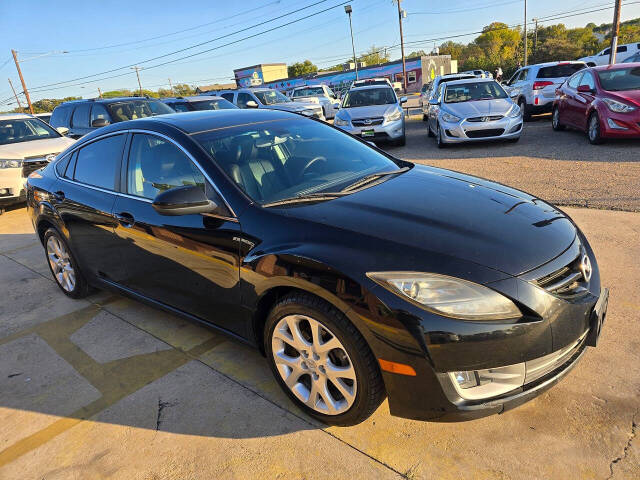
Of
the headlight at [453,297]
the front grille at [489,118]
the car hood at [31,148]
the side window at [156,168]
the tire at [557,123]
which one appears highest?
the side window at [156,168]

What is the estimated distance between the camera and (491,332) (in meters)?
1.93

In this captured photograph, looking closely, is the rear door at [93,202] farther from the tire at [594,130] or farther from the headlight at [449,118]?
the tire at [594,130]

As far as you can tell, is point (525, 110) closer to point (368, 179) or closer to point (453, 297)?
point (368, 179)

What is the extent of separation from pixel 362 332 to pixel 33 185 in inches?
152

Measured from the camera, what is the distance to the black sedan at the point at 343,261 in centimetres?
197

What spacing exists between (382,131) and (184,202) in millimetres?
8884

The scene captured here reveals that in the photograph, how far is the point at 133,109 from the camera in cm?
1037

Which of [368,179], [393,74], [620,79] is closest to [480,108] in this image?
[620,79]

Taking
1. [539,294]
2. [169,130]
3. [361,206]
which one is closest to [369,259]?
[361,206]

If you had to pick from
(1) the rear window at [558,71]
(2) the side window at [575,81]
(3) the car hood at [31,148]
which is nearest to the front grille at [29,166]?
(3) the car hood at [31,148]

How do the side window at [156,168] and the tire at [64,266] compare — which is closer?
the side window at [156,168]

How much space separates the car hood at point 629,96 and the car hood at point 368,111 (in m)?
4.57

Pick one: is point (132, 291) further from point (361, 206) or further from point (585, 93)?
point (585, 93)

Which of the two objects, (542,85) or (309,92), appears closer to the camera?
(542,85)
